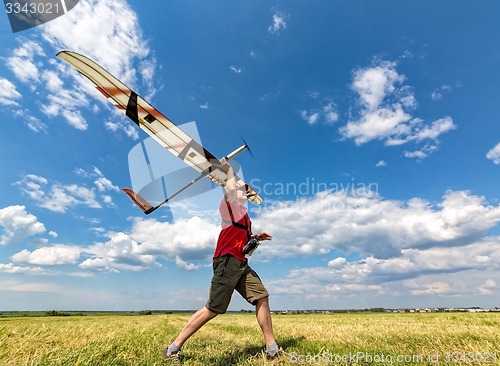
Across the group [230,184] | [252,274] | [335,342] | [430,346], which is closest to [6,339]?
[252,274]

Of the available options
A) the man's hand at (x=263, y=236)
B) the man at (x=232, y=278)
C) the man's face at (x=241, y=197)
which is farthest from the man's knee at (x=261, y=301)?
the man's face at (x=241, y=197)

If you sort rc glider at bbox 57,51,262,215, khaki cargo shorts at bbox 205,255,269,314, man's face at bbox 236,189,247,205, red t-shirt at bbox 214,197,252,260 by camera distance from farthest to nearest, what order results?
rc glider at bbox 57,51,262,215, man's face at bbox 236,189,247,205, red t-shirt at bbox 214,197,252,260, khaki cargo shorts at bbox 205,255,269,314

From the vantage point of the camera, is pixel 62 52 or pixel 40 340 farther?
pixel 62 52

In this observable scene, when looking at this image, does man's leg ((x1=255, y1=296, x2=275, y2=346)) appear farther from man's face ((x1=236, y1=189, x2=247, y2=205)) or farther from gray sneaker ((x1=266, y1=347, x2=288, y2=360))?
man's face ((x1=236, y1=189, x2=247, y2=205))

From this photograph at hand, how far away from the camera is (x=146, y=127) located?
8648mm

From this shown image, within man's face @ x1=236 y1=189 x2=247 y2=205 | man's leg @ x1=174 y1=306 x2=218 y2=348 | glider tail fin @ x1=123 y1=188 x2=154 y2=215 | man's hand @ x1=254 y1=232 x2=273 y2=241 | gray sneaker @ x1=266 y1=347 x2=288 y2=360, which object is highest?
glider tail fin @ x1=123 y1=188 x2=154 y2=215

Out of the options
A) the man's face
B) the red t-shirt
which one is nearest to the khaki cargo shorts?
the red t-shirt

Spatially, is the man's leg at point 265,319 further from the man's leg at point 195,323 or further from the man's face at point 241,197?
the man's face at point 241,197

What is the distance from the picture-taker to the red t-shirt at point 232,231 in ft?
14.1

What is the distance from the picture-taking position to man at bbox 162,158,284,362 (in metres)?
3.90

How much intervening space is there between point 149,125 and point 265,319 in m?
6.98

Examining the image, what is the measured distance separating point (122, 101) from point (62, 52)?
177 cm

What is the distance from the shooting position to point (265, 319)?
404 cm

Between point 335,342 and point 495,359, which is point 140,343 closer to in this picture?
point 335,342
